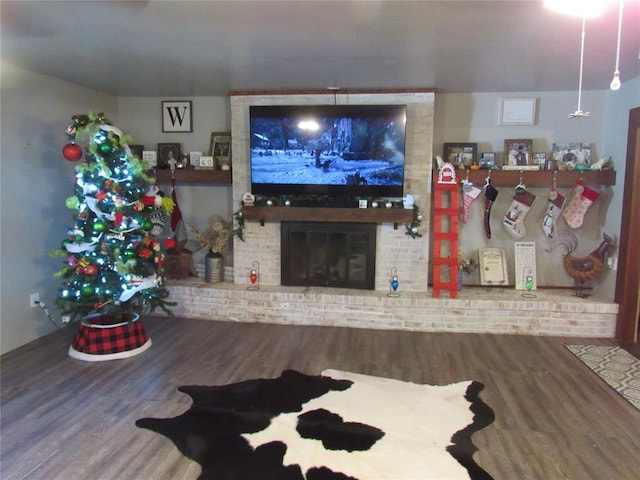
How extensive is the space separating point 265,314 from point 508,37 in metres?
3.07

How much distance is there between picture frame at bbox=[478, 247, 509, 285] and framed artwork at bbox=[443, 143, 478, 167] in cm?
94

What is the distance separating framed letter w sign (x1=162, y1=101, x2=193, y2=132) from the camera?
4660mm

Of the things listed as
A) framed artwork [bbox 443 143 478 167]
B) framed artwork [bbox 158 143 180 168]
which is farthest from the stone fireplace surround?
framed artwork [bbox 158 143 180 168]

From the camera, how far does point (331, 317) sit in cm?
419

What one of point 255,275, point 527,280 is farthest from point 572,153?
point 255,275

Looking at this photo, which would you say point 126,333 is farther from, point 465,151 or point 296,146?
point 465,151

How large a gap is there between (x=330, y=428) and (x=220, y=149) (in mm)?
3179

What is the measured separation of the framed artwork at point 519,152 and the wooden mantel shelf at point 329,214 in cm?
113

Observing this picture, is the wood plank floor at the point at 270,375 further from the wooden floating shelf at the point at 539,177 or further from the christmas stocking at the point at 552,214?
the wooden floating shelf at the point at 539,177

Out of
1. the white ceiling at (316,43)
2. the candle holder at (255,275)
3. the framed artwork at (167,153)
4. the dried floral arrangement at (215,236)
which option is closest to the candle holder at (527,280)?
the white ceiling at (316,43)

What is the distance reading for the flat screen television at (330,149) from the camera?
4051mm

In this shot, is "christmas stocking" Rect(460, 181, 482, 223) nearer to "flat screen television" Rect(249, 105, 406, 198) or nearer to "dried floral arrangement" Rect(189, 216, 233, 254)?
"flat screen television" Rect(249, 105, 406, 198)

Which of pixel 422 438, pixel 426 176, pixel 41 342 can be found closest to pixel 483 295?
pixel 426 176

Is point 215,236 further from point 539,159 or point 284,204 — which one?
point 539,159
